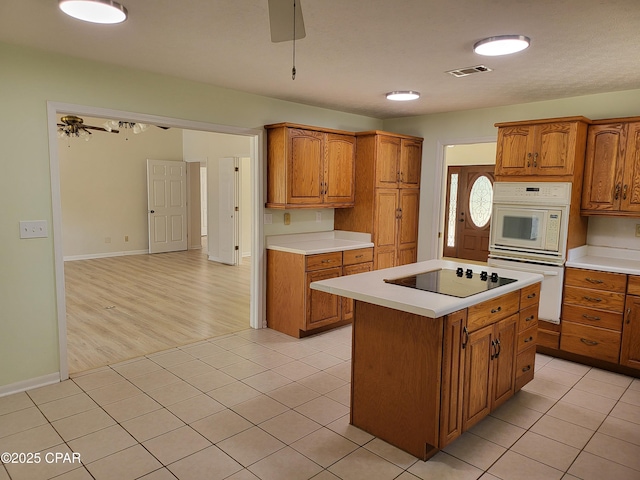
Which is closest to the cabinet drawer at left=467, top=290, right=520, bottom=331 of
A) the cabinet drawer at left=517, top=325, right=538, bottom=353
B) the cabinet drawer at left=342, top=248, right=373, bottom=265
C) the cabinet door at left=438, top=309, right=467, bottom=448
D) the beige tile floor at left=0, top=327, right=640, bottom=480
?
the cabinet door at left=438, top=309, right=467, bottom=448

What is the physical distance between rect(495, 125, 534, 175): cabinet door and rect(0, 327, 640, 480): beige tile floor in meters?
1.78

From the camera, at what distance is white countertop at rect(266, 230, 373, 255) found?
4.26 meters

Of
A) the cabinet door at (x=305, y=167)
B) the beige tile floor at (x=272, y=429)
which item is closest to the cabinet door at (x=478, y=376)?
the beige tile floor at (x=272, y=429)

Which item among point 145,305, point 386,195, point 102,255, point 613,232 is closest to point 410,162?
point 386,195

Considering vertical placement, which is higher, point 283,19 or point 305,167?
point 283,19

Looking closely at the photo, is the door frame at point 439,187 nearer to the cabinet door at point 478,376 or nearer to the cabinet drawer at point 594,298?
the cabinet drawer at point 594,298

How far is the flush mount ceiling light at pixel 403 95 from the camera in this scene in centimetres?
392

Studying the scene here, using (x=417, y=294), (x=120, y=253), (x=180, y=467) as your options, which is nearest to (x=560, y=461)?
(x=417, y=294)

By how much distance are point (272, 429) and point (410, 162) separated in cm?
354

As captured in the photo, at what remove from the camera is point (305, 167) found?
14.2ft

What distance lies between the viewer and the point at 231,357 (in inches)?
146

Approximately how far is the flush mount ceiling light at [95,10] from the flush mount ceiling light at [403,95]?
2.45 meters

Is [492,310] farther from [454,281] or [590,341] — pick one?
[590,341]

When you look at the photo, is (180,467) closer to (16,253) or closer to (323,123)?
(16,253)
